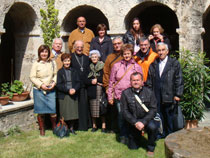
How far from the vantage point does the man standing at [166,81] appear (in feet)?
16.6

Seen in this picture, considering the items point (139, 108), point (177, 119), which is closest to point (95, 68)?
point (139, 108)

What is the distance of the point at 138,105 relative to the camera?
469 cm

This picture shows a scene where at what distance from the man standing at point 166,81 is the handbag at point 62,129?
1.70 m

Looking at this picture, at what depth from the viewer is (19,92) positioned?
6445 mm

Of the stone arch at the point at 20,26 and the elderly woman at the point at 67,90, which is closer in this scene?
the elderly woman at the point at 67,90

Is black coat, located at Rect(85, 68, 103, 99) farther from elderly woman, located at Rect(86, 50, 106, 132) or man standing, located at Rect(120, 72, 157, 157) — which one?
man standing, located at Rect(120, 72, 157, 157)

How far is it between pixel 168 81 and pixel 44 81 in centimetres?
220

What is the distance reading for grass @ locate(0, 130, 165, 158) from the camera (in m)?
4.74

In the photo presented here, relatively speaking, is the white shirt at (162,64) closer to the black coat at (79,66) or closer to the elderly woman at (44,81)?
the black coat at (79,66)

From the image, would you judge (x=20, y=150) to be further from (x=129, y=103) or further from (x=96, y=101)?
(x=129, y=103)

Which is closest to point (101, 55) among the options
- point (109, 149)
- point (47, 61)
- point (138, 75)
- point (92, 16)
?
point (47, 61)

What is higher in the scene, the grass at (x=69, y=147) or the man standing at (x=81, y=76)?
the man standing at (x=81, y=76)

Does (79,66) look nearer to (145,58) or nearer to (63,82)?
(63,82)

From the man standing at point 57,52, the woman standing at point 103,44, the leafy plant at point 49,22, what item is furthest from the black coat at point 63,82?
the leafy plant at point 49,22
